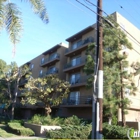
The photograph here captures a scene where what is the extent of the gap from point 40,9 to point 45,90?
15.8m

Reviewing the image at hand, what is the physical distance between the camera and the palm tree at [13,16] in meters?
9.80

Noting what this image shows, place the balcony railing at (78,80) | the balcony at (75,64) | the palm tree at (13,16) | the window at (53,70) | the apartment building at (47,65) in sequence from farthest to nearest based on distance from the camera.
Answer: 1. the window at (53,70)
2. the apartment building at (47,65)
3. the balcony at (75,64)
4. the balcony railing at (78,80)
5. the palm tree at (13,16)

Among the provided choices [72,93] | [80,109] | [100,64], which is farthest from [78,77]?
[100,64]

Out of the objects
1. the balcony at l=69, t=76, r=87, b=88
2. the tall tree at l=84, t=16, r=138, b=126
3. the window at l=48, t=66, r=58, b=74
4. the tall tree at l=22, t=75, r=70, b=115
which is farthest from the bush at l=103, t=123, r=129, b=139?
the window at l=48, t=66, r=58, b=74

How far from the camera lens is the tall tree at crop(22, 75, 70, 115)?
25109mm

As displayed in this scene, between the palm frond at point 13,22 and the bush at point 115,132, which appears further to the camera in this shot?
the bush at point 115,132

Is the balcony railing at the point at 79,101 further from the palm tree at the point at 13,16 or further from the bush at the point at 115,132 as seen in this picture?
the palm tree at the point at 13,16

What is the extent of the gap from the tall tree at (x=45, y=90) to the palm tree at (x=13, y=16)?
15178mm

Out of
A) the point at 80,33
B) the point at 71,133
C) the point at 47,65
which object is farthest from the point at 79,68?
the point at 71,133

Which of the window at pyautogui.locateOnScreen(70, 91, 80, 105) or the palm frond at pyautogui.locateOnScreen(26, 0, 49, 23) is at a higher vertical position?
the palm frond at pyautogui.locateOnScreen(26, 0, 49, 23)

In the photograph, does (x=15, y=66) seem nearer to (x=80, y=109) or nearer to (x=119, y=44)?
(x=80, y=109)

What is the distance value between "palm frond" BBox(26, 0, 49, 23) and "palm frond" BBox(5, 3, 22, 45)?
87 cm

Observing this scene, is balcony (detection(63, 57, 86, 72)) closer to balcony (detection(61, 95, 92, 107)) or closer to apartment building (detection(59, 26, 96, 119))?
apartment building (detection(59, 26, 96, 119))

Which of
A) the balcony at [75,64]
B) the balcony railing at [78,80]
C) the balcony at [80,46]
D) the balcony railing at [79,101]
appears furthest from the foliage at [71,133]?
the balcony at [80,46]
